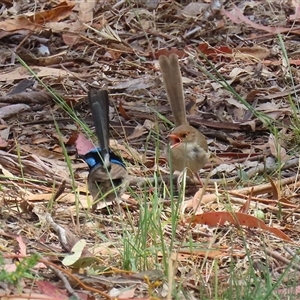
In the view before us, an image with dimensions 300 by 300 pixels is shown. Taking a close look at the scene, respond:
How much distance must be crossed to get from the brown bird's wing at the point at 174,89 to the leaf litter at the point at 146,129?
0.39 ft

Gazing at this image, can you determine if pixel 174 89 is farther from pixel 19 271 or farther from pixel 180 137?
pixel 19 271

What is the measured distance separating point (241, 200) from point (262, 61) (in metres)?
2.53

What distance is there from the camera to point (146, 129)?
566 centimetres

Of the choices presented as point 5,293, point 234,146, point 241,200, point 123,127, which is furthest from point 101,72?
point 5,293

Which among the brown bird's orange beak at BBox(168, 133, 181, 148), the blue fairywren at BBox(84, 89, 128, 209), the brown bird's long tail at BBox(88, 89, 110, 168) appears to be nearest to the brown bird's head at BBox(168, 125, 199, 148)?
the brown bird's orange beak at BBox(168, 133, 181, 148)

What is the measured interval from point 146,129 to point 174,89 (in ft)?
1.25

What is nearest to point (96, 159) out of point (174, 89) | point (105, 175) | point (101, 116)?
point (105, 175)

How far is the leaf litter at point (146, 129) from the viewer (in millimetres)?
3564

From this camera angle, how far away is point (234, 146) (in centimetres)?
551

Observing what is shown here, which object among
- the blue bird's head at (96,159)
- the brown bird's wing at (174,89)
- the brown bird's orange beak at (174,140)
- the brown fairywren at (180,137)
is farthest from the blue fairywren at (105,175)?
the brown bird's wing at (174,89)

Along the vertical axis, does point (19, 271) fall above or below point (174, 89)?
above

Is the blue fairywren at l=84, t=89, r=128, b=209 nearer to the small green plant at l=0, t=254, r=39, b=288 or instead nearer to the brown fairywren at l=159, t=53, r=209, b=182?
the brown fairywren at l=159, t=53, r=209, b=182

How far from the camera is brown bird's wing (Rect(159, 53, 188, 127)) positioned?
5.43 metres

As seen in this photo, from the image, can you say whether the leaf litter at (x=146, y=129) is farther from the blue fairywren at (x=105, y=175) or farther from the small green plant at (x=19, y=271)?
the small green plant at (x=19, y=271)
